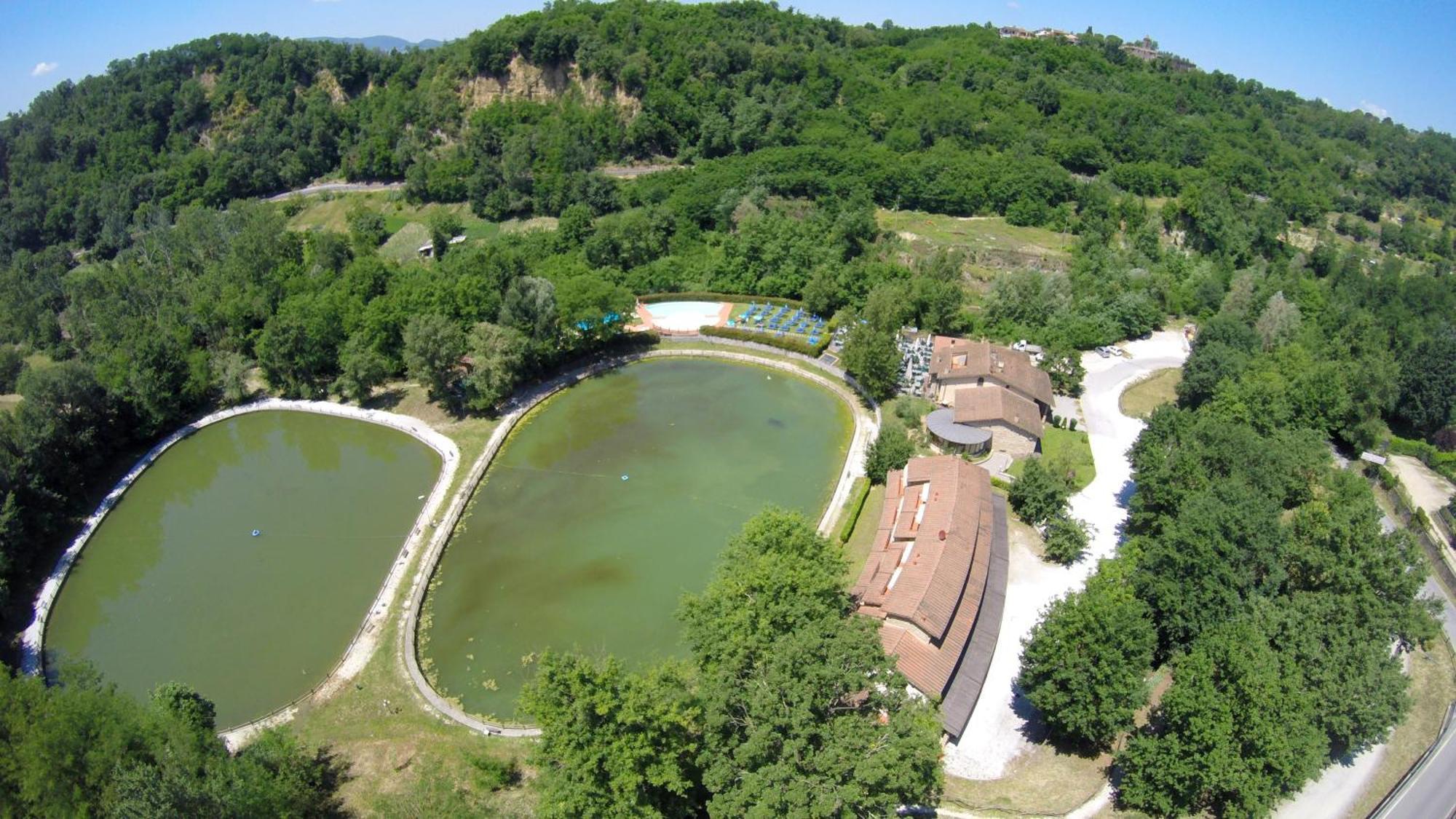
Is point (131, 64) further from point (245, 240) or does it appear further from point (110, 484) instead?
point (110, 484)

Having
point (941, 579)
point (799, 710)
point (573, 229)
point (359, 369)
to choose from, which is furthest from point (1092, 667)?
point (573, 229)

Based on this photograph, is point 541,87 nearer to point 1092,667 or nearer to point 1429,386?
point 1429,386

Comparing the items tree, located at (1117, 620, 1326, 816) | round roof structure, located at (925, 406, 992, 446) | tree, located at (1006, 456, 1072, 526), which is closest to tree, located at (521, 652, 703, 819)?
tree, located at (1117, 620, 1326, 816)

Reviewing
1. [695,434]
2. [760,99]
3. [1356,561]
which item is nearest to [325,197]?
[760,99]

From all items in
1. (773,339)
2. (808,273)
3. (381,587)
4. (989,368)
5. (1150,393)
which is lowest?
(381,587)

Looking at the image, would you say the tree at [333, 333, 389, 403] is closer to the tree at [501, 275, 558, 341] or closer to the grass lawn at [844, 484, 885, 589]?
the tree at [501, 275, 558, 341]

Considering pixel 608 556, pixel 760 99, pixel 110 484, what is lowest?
pixel 110 484
